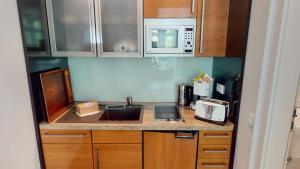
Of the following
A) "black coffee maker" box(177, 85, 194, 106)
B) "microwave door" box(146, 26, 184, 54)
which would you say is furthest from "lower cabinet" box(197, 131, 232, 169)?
"microwave door" box(146, 26, 184, 54)

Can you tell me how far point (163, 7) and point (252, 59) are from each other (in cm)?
79

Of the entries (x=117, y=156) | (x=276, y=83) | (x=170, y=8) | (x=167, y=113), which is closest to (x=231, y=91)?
(x=276, y=83)

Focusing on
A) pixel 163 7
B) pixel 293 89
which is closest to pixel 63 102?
pixel 163 7

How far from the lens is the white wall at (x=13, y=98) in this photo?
1147 mm

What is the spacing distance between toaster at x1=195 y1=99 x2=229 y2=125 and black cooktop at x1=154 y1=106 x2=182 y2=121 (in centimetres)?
20

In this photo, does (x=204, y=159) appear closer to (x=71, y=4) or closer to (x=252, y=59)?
(x=252, y=59)

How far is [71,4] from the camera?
1542 mm

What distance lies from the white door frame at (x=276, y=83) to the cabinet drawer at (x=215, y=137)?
0.94 feet

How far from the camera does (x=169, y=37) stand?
5.16 ft

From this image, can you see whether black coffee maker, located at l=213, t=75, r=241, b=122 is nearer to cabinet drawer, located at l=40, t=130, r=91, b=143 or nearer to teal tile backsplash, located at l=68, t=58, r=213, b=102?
teal tile backsplash, located at l=68, t=58, r=213, b=102

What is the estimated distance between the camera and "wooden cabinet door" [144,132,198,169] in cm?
150

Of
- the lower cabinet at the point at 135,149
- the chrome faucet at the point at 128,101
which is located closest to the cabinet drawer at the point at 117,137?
the lower cabinet at the point at 135,149

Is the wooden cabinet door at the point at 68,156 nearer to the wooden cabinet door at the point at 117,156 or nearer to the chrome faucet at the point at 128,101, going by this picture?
the wooden cabinet door at the point at 117,156

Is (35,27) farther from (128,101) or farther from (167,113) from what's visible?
(167,113)
